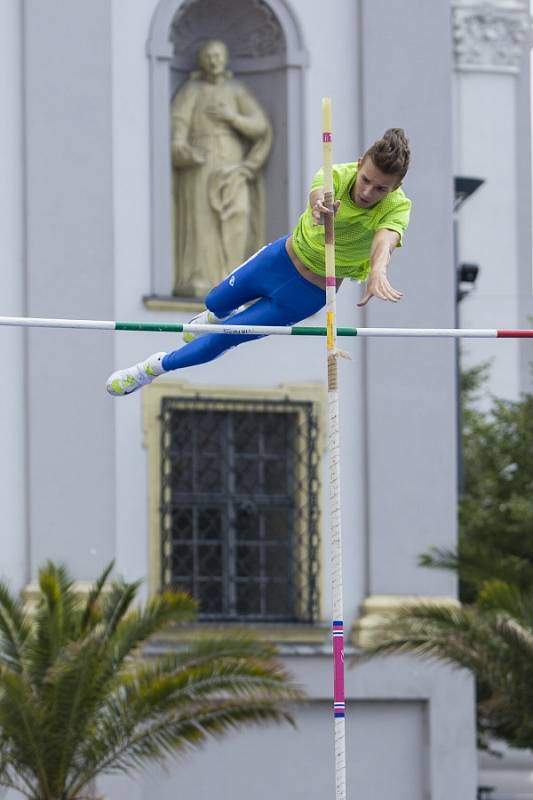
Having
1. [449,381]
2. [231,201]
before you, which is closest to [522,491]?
[449,381]

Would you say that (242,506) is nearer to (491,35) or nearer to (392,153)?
(392,153)

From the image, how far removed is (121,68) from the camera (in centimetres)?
2070

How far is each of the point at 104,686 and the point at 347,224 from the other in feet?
19.2

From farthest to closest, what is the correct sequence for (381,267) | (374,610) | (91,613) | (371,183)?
(374,610), (91,613), (371,183), (381,267)

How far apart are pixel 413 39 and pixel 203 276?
272 cm

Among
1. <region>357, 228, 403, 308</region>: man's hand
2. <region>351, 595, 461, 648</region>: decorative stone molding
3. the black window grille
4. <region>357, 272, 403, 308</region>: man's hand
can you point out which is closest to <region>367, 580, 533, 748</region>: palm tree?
<region>351, 595, 461, 648</region>: decorative stone molding

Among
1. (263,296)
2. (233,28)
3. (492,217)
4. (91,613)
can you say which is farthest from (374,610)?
(492,217)

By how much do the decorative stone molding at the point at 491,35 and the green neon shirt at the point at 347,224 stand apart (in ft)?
79.5

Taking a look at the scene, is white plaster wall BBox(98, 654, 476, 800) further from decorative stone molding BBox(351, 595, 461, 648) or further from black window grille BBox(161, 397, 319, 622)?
black window grille BBox(161, 397, 319, 622)


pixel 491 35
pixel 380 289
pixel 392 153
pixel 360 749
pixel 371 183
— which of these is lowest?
pixel 360 749

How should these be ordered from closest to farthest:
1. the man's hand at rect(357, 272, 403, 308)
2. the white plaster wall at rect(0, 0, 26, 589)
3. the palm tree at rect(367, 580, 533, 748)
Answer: the man's hand at rect(357, 272, 403, 308), the palm tree at rect(367, 580, 533, 748), the white plaster wall at rect(0, 0, 26, 589)

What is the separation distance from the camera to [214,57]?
2100 cm

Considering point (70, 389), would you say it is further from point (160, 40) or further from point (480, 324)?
point (480, 324)

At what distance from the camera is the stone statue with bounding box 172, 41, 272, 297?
21.0 m
